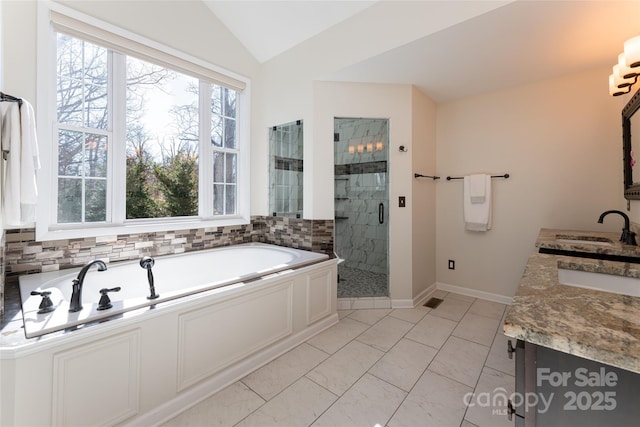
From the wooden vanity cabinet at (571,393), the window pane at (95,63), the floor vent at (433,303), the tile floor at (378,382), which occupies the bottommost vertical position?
the tile floor at (378,382)

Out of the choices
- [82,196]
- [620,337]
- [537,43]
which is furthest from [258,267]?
[537,43]

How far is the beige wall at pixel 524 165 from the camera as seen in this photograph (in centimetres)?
244

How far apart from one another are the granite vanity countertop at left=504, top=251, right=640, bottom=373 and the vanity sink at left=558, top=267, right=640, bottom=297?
259mm

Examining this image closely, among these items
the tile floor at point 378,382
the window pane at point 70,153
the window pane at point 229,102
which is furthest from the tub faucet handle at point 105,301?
the window pane at point 229,102

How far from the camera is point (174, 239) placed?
2580 millimetres

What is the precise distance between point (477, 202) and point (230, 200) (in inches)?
115

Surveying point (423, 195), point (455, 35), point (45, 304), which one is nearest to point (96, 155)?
point (45, 304)

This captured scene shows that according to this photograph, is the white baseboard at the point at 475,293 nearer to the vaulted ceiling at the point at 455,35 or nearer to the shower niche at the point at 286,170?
the shower niche at the point at 286,170

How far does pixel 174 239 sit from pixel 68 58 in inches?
65.3

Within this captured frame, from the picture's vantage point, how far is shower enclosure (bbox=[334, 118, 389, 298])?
298cm

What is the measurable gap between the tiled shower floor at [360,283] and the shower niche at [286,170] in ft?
3.13

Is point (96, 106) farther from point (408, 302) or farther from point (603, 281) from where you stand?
point (603, 281)

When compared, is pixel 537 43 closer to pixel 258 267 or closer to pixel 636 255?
pixel 636 255

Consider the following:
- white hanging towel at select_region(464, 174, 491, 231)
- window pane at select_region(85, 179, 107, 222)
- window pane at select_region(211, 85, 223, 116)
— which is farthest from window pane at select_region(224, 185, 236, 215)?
white hanging towel at select_region(464, 174, 491, 231)
